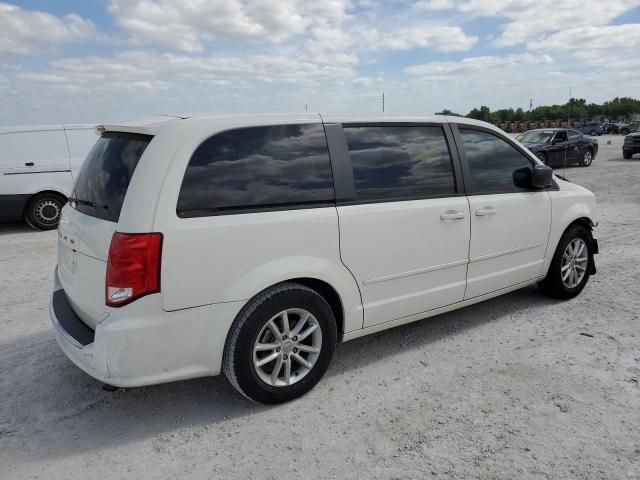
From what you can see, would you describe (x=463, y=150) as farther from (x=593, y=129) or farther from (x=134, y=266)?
(x=593, y=129)

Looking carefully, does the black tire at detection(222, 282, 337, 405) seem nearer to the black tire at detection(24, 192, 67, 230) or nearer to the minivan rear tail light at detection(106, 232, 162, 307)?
the minivan rear tail light at detection(106, 232, 162, 307)

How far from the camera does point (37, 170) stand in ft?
29.6

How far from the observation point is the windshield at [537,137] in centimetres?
1809

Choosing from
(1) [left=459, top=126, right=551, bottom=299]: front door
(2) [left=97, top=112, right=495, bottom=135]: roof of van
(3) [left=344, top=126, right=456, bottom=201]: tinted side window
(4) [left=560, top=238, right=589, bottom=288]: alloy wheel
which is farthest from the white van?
(4) [left=560, top=238, right=589, bottom=288]: alloy wheel

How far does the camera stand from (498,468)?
2553 millimetres

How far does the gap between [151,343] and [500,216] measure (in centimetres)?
284

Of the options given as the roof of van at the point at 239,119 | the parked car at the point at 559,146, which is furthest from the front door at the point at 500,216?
the parked car at the point at 559,146

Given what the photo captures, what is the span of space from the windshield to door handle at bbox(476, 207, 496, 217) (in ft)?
51.2

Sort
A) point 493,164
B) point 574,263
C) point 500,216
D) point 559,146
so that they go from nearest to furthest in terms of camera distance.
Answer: point 500,216, point 493,164, point 574,263, point 559,146

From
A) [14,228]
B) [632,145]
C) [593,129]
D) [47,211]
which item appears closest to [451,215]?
[47,211]

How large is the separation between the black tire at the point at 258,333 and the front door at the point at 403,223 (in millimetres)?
361

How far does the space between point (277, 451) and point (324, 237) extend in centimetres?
126

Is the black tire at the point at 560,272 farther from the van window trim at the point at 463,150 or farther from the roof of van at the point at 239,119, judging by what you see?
the roof of van at the point at 239,119

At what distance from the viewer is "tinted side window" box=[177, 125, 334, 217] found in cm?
283
